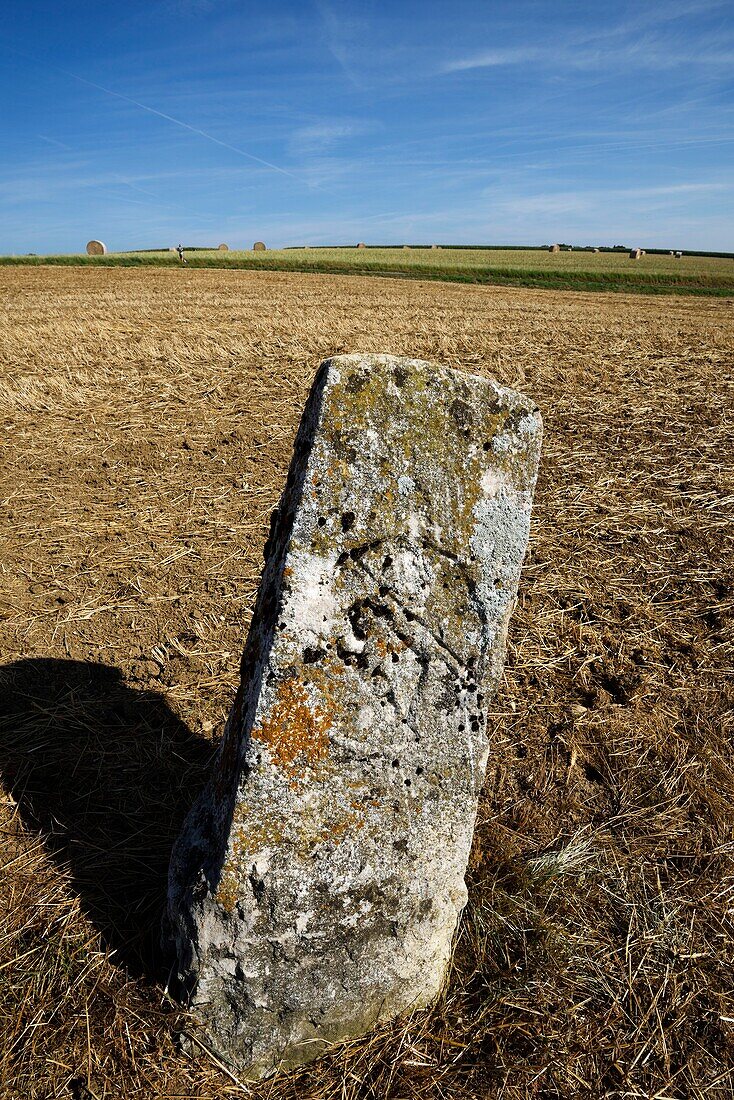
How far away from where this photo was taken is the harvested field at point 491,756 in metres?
2.24

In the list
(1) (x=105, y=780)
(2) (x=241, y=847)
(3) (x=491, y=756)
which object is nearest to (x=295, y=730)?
(2) (x=241, y=847)

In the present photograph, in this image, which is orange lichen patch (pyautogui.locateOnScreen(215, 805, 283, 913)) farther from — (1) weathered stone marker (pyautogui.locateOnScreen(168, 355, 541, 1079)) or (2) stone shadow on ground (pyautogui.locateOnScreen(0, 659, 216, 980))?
(2) stone shadow on ground (pyautogui.locateOnScreen(0, 659, 216, 980))

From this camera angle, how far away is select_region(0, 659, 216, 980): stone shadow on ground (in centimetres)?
260

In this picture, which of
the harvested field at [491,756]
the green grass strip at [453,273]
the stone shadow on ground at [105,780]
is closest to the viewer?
the harvested field at [491,756]

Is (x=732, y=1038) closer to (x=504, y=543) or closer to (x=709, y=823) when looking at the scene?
(x=709, y=823)

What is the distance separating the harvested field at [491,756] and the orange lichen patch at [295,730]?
990mm

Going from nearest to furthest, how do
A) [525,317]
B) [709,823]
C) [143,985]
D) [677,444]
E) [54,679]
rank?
[143,985] < [709,823] < [54,679] < [677,444] < [525,317]

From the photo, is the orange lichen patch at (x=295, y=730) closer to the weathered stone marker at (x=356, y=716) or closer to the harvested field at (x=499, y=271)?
the weathered stone marker at (x=356, y=716)

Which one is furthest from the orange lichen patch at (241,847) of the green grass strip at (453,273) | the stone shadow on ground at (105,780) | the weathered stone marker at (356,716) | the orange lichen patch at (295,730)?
the green grass strip at (453,273)

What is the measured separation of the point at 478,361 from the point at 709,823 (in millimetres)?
8352

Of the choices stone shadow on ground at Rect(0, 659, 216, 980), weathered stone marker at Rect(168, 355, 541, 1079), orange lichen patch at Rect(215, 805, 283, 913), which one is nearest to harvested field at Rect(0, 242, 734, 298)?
stone shadow on ground at Rect(0, 659, 216, 980)

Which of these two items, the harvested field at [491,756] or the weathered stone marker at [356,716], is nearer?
the weathered stone marker at [356,716]

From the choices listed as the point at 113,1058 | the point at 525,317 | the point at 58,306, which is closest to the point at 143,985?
the point at 113,1058

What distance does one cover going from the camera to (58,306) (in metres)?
17.6
